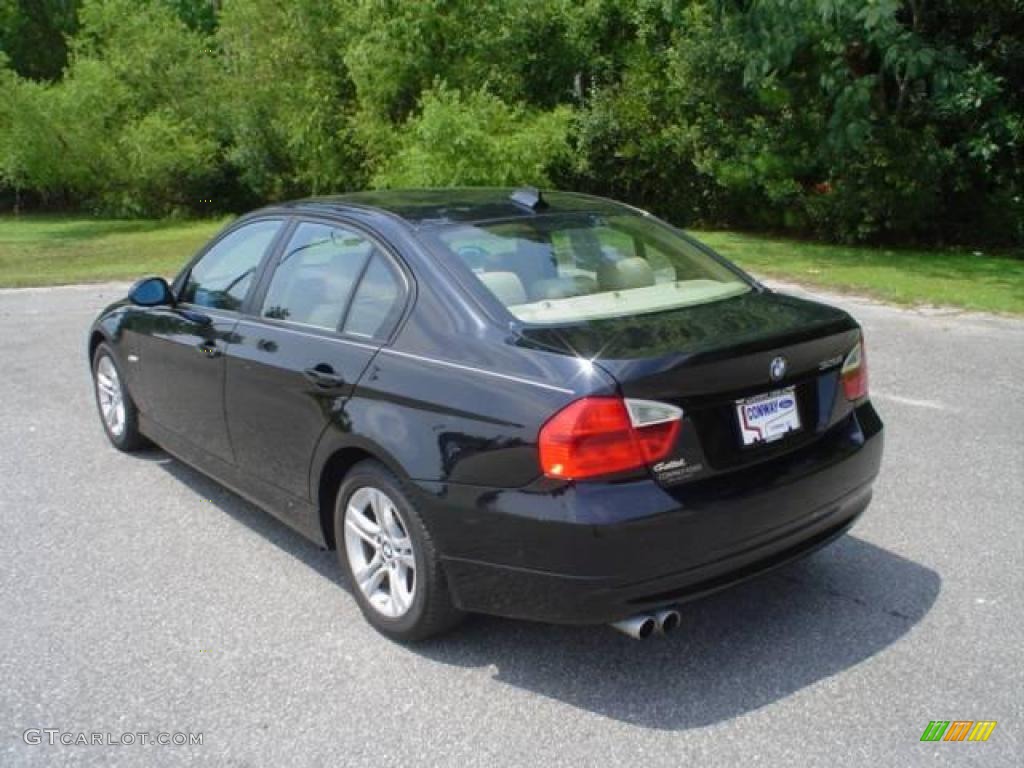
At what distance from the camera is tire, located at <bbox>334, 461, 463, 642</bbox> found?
340 cm

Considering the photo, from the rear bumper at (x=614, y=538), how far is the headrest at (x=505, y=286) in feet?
2.49

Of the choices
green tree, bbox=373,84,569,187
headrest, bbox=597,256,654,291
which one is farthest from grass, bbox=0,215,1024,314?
headrest, bbox=597,256,654,291

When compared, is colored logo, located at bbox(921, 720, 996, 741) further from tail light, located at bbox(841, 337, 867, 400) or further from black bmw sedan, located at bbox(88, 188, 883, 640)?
tail light, located at bbox(841, 337, 867, 400)

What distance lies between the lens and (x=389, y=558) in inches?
143

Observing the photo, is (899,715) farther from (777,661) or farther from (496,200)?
(496,200)

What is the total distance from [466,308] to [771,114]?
54.9 feet

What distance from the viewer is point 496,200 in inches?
173

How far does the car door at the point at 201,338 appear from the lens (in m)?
4.62

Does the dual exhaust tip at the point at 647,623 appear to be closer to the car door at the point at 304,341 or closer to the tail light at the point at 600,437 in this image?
the tail light at the point at 600,437

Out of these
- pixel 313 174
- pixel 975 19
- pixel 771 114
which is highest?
pixel 975 19

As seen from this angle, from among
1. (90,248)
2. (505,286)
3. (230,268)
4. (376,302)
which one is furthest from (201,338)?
(90,248)

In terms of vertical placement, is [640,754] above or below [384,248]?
below

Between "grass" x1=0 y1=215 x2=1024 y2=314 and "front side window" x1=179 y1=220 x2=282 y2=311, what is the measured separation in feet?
27.9

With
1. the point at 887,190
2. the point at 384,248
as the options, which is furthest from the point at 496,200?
the point at 887,190
